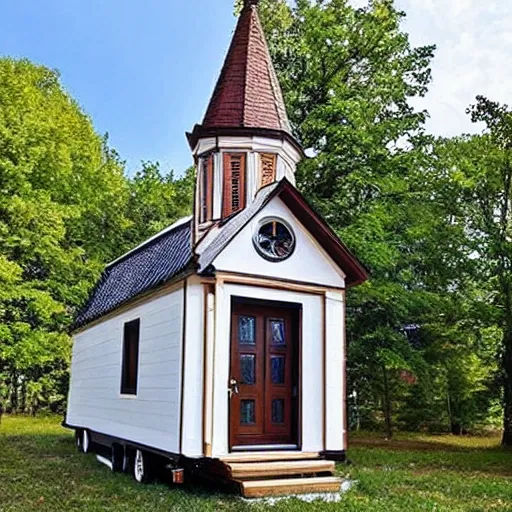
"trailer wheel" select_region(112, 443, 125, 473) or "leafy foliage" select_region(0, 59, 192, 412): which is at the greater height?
"leafy foliage" select_region(0, 59, 192, 412)

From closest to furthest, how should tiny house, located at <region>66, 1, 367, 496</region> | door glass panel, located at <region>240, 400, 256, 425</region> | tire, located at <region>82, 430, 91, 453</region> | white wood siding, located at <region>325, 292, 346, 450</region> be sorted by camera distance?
tiny house, located at <region>66, 1, 367, 496</region>
door glass panel, located at <region>240, 400, 256, 425</region>
white wood siding, located at <region>325, 292, 346, 450</region>
tire, located at <region>82, 430, 91, 453</region>

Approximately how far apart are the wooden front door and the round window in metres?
0.72

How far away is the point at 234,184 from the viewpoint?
9203mm

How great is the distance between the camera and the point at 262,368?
26.4ft

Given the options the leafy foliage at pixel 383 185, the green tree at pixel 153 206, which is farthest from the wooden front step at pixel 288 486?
the green tree at pixel 153 206

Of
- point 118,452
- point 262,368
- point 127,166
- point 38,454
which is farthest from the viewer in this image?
point 127,166

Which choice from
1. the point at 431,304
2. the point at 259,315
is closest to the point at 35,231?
the point at 259,315

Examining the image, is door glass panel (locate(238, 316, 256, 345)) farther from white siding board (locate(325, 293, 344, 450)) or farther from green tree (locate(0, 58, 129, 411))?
green tree (locate(0, 58, 129, 411))

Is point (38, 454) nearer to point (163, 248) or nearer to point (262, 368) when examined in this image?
point (163, 248)

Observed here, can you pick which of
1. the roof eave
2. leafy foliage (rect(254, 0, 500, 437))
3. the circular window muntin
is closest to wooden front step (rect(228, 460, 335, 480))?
the circular window muntin

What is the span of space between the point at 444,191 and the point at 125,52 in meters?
9.40

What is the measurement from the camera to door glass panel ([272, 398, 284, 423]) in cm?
802

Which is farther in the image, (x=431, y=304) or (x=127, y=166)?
(x=127, y=166)

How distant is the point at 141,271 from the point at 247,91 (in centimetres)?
344
